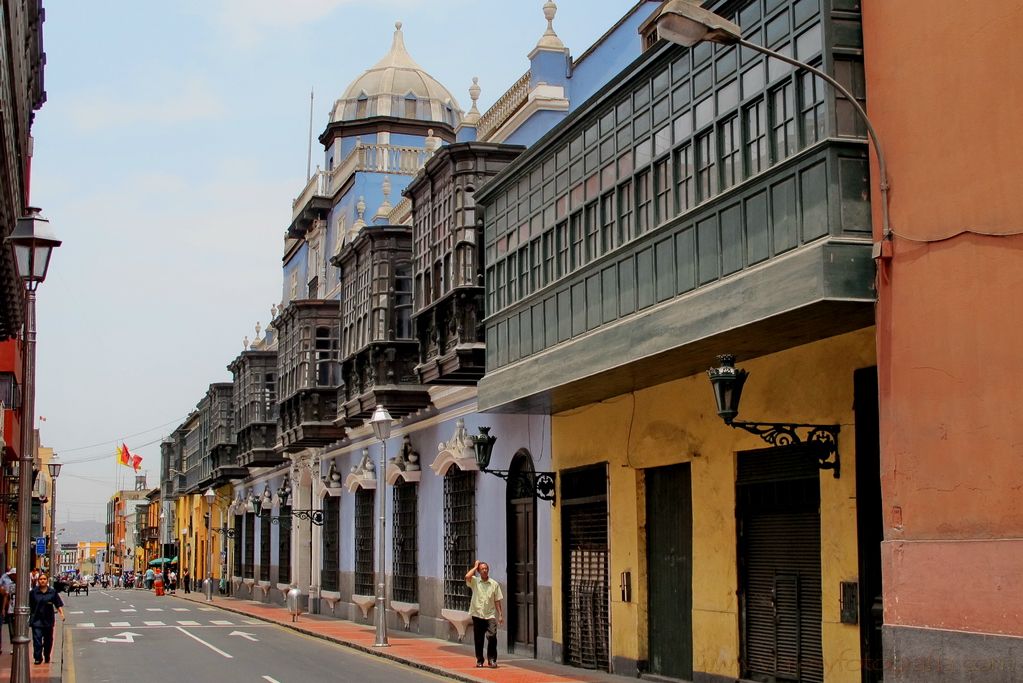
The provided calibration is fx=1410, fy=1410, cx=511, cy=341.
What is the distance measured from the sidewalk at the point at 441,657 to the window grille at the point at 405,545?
1.01 meters

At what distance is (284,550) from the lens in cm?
4638

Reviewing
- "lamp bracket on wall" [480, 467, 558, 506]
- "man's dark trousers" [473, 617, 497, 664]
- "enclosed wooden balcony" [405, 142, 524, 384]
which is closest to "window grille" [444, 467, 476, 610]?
"enclosed wooden balcony" [405, 142, 524, 384]

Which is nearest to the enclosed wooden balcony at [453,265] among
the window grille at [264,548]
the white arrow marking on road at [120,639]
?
the white arrow marking on road at [120,639]

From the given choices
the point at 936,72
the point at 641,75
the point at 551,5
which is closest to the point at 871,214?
the point at 936,72

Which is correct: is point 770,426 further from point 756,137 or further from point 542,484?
point 542,484

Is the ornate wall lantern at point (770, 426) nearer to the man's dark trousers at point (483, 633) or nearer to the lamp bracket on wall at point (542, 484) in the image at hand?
the man's dark trousers at point (483, 633)

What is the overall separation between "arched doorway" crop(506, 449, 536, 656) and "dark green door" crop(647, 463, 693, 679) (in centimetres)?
426

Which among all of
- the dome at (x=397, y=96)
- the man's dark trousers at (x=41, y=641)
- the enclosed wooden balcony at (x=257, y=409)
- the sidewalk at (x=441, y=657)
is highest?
the dome at (x=397, y=96)

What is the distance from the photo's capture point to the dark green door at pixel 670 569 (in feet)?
59.0

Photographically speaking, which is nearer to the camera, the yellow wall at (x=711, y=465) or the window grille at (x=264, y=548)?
the yellow wall at (x=711, y=465)

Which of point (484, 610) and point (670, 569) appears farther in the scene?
point (484, 610)

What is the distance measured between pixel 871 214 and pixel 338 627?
73.0 feet

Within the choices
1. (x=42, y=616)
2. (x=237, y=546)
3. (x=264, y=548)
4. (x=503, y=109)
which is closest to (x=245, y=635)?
(x=42, y=616)

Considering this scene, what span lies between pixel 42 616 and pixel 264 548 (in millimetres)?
28471
